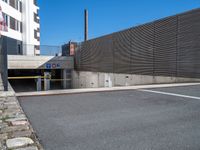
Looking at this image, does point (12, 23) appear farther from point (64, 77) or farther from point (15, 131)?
point (15, 131)

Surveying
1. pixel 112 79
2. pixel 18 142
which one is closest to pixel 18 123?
pixel 18 142

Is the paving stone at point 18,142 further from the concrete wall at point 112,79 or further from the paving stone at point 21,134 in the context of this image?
the concrete wall at point 112,79

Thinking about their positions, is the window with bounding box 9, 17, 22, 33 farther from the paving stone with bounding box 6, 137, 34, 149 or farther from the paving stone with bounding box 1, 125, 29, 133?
the paving stone with bounding box 6, 137, 34, 149

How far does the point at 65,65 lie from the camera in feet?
100

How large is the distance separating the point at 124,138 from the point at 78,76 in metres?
27.5

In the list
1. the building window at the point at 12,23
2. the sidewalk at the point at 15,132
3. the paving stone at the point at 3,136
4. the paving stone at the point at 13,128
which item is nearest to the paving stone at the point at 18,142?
the sidewalk at the point at 15,132

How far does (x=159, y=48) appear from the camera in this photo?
17281 mm

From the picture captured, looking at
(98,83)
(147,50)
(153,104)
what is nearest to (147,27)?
(147,50)

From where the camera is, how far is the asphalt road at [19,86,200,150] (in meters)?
3.14

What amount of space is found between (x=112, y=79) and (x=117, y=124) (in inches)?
757

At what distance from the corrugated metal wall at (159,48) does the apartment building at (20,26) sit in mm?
11221

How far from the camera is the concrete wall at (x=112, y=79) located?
16906 mm

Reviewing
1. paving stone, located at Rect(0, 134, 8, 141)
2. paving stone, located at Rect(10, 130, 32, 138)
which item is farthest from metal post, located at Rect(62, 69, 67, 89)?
paving stone, located at Rect(0, 134, 8, 141)

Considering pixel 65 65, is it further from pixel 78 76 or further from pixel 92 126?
pixel 92 126
